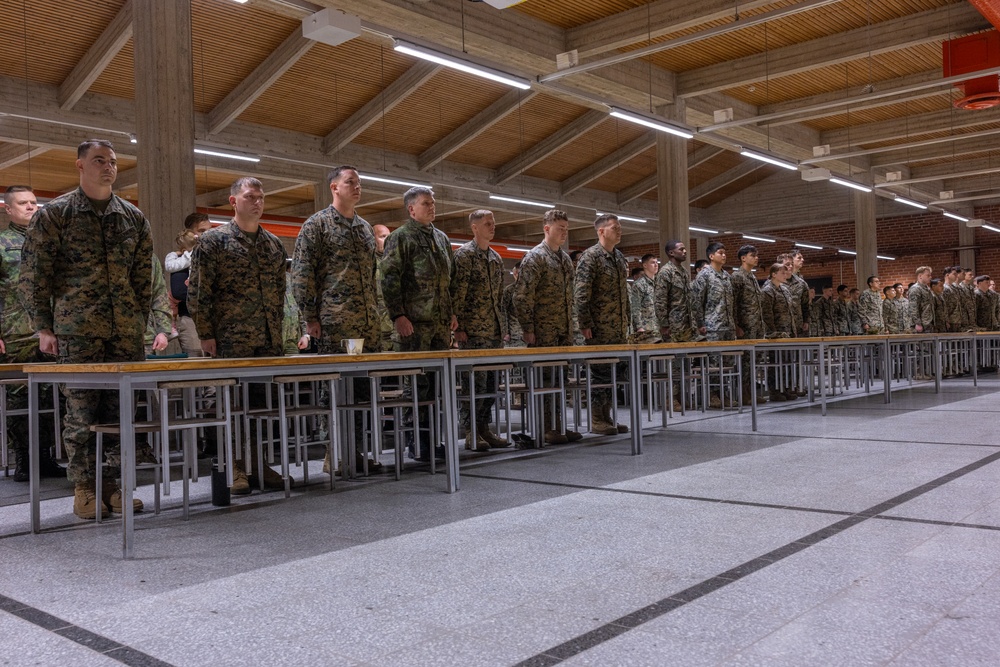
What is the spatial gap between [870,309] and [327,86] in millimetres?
8645

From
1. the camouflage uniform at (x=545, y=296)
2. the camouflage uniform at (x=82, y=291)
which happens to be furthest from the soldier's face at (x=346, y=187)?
the camouflage uniform at (x=545, y=296)

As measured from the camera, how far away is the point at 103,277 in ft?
11.8

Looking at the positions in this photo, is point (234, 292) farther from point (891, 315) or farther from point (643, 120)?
point (891, 315)

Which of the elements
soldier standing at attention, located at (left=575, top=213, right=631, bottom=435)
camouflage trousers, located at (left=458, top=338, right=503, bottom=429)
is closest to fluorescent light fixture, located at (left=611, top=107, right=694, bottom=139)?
soldier standing at attention, located at (left=575, top=213, right=631, bottom=435)

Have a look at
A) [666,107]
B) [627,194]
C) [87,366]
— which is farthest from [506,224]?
[87,366]

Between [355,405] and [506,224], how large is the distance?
19728 millimetres

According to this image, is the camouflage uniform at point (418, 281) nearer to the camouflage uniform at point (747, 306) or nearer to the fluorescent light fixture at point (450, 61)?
the fluorescent light fixture at point (450, 61)

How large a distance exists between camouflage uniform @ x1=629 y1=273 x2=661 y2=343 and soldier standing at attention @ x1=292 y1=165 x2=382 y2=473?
4014 mm

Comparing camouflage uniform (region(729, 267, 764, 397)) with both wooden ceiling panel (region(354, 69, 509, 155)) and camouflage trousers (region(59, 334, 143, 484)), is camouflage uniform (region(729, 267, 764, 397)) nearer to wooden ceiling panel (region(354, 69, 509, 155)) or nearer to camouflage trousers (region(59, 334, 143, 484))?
wooden ceiling panel (region(354, 69, 509, 155))

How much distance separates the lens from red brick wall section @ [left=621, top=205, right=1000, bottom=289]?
20.7 m

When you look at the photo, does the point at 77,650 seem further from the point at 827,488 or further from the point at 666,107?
the point at 666,107

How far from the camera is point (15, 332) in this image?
484cm

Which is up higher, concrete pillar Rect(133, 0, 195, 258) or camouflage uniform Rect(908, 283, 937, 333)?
concrete pillar Rect(133, 0, 195, 258)

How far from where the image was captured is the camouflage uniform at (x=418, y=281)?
16.8ft
